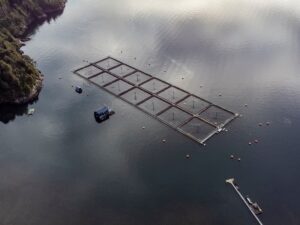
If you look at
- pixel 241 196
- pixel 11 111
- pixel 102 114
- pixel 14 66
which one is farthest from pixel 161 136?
pixel 14 66

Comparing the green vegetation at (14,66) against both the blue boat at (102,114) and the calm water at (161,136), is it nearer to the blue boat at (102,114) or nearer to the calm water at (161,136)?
the calm water at (161,136)

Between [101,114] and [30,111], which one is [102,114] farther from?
[30,111]

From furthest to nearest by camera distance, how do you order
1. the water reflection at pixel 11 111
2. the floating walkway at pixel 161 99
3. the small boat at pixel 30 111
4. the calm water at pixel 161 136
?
the water reflection at pixel 11 111
the small boat at pixel 30 111
the floating walkway at pixel 161 99
the calm water at pixel 161 136

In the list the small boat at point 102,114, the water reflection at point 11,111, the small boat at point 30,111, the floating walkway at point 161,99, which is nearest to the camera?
the floating walkway at point 161,99

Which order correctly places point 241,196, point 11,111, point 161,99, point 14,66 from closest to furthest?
1. point 241,196
2. point 161,99
3. point 11,111
4. point 14,66

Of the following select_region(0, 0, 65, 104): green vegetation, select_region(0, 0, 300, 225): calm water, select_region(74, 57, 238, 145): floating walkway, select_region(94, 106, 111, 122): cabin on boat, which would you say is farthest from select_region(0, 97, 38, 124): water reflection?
select_region(94, 106, 111, 122): cabin on boat

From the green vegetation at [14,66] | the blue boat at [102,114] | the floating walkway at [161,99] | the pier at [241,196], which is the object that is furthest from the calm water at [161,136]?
the green vegetation at [14,66]

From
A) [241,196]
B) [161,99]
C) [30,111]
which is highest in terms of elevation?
[241,196]

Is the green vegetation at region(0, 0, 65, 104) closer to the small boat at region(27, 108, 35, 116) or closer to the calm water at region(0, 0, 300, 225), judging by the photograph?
the calm water at region(0, 0, 300, 225)
